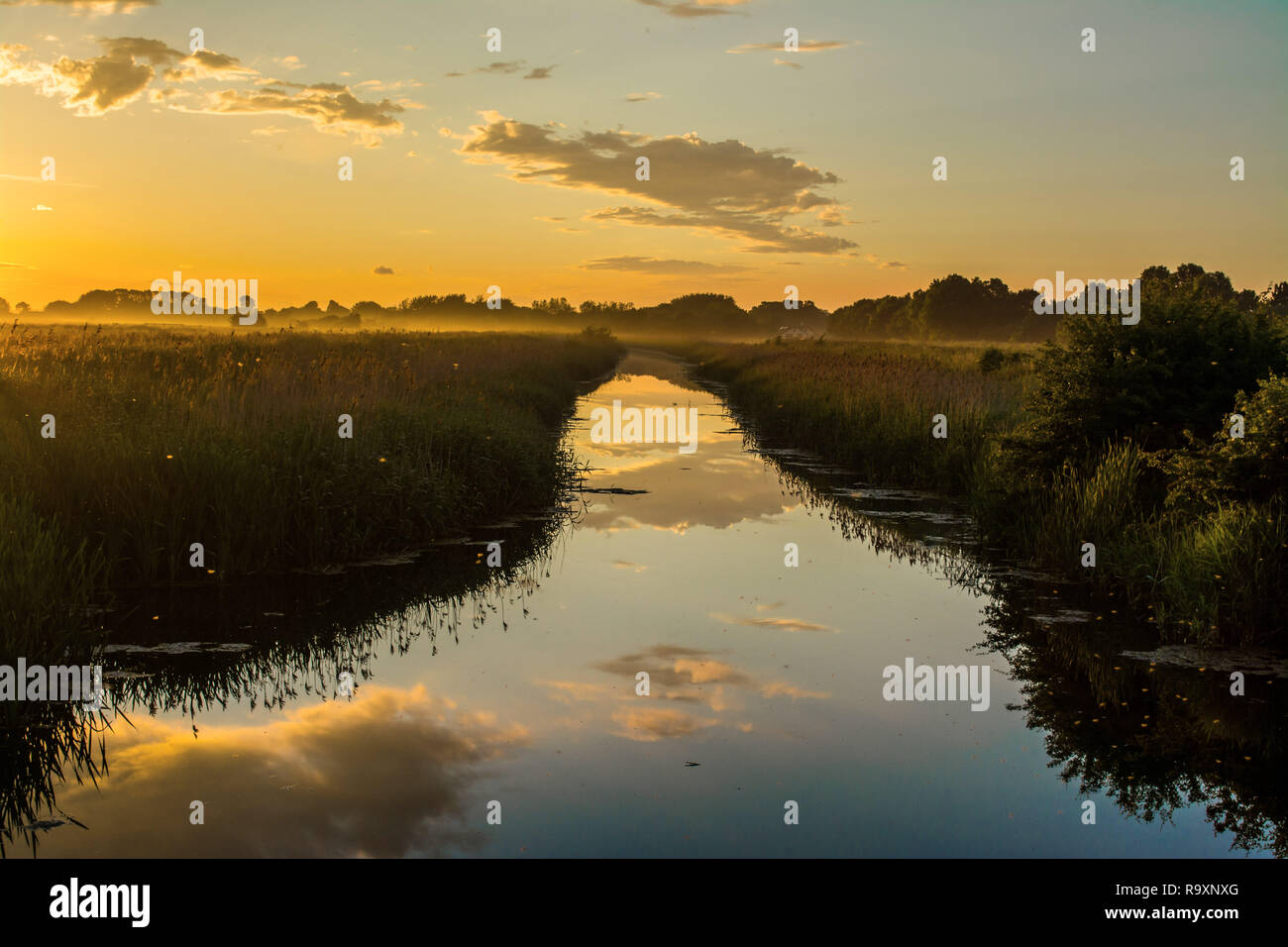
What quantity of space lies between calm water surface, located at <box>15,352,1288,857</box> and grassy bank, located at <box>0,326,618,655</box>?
0.75m

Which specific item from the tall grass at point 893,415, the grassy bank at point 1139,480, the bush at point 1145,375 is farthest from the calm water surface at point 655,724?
the tall grass at point 893,415

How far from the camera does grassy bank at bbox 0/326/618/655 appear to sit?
9984 millimetres

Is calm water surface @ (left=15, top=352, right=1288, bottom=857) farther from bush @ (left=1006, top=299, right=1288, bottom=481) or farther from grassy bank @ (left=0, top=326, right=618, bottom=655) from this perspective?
bush @ (left=1006, top=299, right=1288, bottom=481)

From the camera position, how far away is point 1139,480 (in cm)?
1177

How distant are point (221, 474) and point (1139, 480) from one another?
10.9m

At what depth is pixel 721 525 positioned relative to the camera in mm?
14562

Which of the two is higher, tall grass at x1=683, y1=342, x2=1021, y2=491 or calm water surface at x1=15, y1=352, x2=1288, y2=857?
tall grass at x1=683, y1=342, x2=1021, y2=491

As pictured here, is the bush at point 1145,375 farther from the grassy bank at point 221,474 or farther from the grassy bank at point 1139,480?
the grassy bank at point 221,474

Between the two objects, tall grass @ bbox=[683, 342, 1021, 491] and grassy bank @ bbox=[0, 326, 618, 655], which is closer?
grassy bank @ bbox=[0, 326, 618, 655]

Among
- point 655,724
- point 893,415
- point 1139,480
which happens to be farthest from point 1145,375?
point 893,415

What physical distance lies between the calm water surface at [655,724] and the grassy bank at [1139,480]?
0.71 meters

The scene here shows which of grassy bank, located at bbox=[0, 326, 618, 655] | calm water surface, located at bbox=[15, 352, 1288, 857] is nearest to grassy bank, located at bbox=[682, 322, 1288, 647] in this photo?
calm water surface, located at bbox=[15, 352, 1288, 857]
